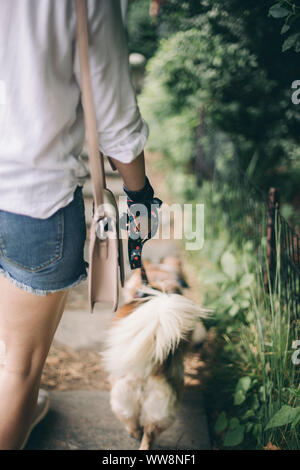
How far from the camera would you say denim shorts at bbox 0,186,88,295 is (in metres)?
1.11

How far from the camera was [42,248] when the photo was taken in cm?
113

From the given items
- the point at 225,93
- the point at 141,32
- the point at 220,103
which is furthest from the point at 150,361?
the point at 141,32

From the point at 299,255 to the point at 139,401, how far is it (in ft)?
3.32

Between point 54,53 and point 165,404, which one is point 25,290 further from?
point 165,404

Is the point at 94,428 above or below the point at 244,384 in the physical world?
below

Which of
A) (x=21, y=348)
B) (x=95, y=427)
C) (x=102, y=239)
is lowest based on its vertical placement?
(x=95, y=427)

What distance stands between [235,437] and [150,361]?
0.51m

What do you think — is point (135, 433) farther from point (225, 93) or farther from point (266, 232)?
point (225, 93)

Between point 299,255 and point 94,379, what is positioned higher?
point 299,255

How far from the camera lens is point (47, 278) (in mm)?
1160

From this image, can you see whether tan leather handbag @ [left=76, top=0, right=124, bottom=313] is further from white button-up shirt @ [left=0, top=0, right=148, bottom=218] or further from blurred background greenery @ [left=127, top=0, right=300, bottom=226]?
blurred background greenery @ [left=127, top=0, right=300, bottom=226]

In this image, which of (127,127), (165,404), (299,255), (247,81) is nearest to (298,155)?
(247,81)

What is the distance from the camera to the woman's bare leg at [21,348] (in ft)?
3.89

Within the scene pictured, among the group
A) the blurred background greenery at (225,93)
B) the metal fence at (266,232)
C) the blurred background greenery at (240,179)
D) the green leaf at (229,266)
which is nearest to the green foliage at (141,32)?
the blurred background greenery at (225,93)
